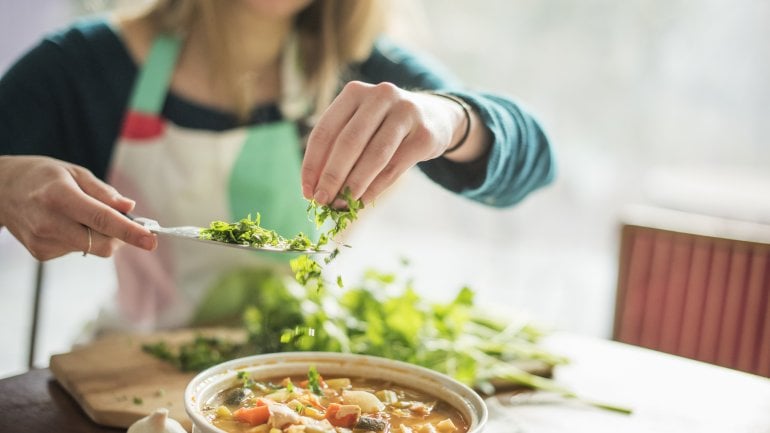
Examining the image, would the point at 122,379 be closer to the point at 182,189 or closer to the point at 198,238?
the point at 198,238

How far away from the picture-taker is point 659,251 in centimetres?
244

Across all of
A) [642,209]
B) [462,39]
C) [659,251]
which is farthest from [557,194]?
[659,251]

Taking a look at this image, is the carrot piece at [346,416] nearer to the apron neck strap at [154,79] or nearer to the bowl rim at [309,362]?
the bowl rim at [309,362]

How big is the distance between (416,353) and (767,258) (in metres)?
1.40

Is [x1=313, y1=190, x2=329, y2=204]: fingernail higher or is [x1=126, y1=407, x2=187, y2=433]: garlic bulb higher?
[x1=313, y1=190, x2=329, y2=204]: fingernail

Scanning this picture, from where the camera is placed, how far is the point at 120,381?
1.34 meters

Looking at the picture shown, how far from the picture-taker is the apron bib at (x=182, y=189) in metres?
1.99

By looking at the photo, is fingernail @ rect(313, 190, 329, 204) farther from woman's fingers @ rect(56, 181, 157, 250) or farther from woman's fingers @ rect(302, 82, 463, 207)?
woman's fingers @ rect(56, 181, 157, 250)

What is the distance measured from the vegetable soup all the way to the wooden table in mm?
214

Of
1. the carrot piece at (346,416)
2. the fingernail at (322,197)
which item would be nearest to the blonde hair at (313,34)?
the fingernail at (322,197)

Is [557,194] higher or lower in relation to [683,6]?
lower

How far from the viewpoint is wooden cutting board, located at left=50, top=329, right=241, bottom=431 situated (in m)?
1.20

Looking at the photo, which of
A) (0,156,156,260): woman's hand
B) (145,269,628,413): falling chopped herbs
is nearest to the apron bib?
(145,269,628,413): falling chopped herbs

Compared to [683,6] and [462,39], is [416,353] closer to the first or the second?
[683,6]
